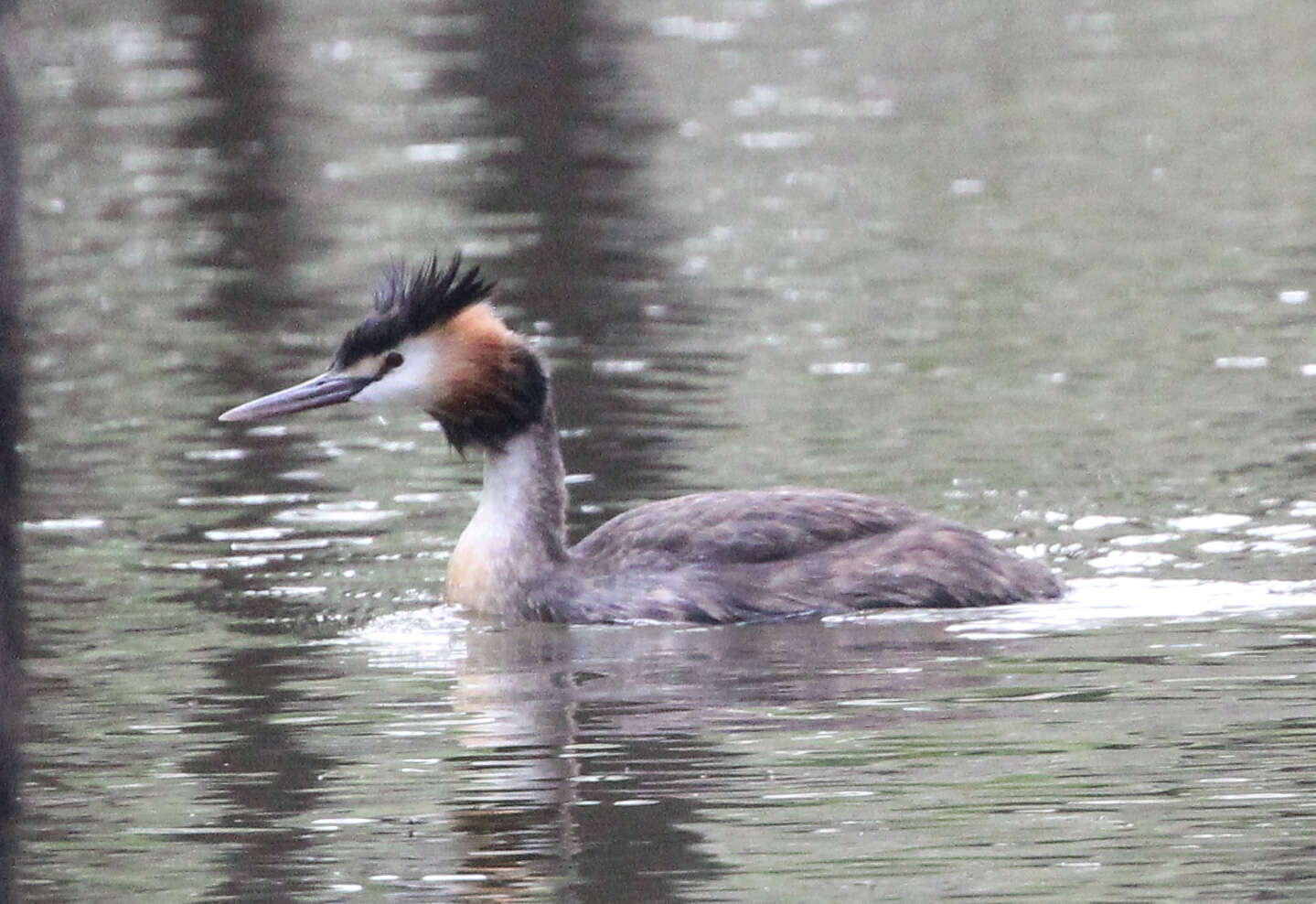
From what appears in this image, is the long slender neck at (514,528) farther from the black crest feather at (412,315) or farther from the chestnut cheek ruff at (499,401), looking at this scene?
the black crest feather at (412,315)

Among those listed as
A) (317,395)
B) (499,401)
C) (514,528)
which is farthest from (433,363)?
(514,528)

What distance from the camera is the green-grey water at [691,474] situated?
927 centimetres

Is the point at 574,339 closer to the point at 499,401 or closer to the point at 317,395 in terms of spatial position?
the point at 499,401

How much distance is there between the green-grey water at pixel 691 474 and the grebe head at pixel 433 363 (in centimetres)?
89

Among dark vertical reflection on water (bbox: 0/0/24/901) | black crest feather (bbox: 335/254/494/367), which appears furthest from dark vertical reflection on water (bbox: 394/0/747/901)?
Answer: dark vertical reflection on water (bbox: 0/0/24/901)

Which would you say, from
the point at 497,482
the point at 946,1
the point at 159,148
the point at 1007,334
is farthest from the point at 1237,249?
the point at 946,1

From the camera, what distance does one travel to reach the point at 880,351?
1759cm

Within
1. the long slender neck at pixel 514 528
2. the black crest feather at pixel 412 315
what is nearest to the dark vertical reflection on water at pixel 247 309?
the long slender neck at pixel 514 528

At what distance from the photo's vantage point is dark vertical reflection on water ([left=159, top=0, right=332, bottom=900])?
9.41 meters

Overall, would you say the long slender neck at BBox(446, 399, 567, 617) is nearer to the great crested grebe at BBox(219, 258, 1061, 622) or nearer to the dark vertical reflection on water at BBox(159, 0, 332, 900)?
the great crested grebe at BBox(219, 258, 1061, 622)

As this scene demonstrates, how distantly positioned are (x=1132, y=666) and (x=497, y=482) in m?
2.94

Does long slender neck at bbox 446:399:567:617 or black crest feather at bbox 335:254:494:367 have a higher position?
black crest feather at bbox 335:254:494:367

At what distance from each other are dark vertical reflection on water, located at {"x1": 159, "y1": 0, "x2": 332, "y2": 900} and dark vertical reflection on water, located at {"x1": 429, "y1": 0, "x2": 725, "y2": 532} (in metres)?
1.67

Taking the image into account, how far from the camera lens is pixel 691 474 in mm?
14891
